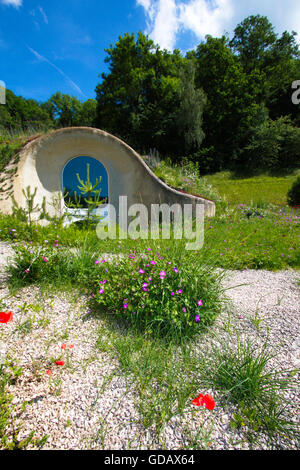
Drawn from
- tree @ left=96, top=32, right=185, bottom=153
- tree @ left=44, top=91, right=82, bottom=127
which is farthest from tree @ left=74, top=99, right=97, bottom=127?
tree @ left=96, top=32, right=185, bottom=153

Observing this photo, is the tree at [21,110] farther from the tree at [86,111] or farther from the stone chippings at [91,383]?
the stone chippings at [91,383]

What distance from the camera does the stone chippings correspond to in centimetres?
138

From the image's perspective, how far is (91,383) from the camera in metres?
1.72

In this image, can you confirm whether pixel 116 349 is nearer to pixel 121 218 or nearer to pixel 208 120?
pixel 121 218

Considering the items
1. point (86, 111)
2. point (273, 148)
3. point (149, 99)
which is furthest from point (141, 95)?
point (86, 111)

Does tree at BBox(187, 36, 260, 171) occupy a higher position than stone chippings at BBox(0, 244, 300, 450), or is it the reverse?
tree at BBox(187, 36, 260, 171)

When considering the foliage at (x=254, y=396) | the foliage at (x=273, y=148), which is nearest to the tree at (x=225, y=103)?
the foliage at (x=273, y=148)

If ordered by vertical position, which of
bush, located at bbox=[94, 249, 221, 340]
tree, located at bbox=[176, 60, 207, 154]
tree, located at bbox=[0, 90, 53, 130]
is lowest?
bush, located at bbox=[94, 249, 221, 340]

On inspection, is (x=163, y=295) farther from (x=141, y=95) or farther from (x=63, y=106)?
(x=63, y=106)

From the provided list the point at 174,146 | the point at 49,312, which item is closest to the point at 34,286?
the point at 49,312

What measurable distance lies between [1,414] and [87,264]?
1853 millimetres

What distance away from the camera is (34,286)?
292 centimetres

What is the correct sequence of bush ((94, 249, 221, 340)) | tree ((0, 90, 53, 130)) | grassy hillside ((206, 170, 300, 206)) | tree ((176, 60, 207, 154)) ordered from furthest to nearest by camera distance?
tree ((0, 90, 53, 130)) < tree ((176, 60, 207, 154)) < grassy hillside ((206, 170, 300, 206)) < bush ((94, 249, 221, 340))

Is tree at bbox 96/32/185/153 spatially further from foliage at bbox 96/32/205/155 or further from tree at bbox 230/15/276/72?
tree at bbox 230/15/276/72
